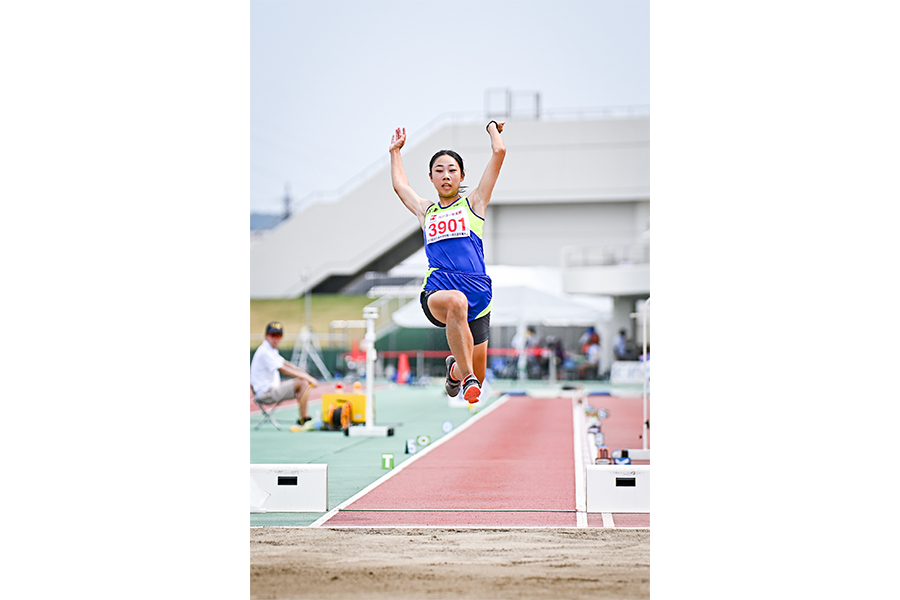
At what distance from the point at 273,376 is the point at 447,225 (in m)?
5.63

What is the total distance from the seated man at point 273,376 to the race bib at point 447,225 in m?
5.00

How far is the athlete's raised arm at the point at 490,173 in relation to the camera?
14.8 feet

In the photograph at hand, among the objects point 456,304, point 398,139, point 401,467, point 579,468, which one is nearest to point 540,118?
point 579,468

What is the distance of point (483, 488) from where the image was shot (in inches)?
247

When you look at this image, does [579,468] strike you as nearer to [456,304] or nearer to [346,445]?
[346,445]

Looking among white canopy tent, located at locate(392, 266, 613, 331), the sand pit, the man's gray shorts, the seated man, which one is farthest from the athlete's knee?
white canopy tent, located at locate(392, 266, 613, 331)

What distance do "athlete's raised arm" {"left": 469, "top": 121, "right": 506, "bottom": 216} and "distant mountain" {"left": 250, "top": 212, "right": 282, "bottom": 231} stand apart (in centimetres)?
1965

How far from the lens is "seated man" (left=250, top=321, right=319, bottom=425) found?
31.2 ft
